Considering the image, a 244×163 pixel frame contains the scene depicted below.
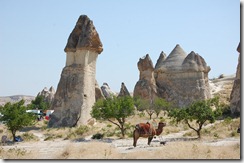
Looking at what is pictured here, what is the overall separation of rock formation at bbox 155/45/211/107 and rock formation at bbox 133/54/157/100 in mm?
1246

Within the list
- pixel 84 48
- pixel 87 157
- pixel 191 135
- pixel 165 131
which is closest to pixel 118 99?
pixel 165 131

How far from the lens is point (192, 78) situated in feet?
108

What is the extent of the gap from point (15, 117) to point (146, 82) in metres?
19.2

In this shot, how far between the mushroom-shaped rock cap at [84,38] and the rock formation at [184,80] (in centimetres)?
1321

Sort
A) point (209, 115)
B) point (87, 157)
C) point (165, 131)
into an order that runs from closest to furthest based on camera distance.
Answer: point (87, 157), point (209, 115), point (165, 131)

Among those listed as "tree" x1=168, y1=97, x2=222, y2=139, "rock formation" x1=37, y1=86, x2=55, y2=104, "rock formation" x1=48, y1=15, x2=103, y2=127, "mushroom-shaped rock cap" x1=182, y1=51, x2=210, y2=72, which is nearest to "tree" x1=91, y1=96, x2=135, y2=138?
"tree" x1=168, y1=97, x2=222, y2=139

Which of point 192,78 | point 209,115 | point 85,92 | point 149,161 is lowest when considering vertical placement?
point 149,161

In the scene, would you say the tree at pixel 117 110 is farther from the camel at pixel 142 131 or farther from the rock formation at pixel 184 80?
the rock formation at pixel 184 80

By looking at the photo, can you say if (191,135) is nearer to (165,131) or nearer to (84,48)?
(165,131)

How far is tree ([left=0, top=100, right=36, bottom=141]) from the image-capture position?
15.6 metres

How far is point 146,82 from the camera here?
33406mm

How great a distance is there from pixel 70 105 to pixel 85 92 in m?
1.20

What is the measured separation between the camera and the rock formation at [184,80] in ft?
108

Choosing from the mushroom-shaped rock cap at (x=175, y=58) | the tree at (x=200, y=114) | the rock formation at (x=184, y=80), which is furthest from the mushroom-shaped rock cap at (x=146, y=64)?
the tree at (x=200, y=114)
